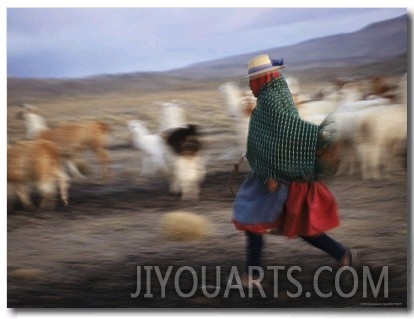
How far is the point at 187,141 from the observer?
17.1ft

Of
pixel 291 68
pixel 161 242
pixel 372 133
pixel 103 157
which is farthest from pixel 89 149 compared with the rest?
pixel 372 133

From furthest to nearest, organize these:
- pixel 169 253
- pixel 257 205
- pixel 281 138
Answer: pixel 169 253
pixel 257 205
pixel 281 138

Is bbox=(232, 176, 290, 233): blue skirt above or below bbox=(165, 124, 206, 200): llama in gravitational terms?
below

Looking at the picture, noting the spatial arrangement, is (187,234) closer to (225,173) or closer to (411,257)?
(225,173)

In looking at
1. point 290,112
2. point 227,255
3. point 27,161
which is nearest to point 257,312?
point 227,255

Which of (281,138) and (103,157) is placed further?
(103,157)

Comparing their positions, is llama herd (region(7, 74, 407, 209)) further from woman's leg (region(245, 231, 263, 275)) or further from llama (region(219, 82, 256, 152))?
woman's leg (region(245, 231, 263, 275))

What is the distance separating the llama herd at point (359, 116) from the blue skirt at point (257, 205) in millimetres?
261

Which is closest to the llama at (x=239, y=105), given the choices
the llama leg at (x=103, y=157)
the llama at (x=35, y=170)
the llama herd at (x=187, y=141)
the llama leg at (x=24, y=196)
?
the llama herd at (x=187, y=141)

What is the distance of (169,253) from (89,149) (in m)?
0.73

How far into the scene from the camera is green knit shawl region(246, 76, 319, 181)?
16.5 feet

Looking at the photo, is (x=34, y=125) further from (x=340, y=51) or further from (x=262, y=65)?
(x=340, y=51)

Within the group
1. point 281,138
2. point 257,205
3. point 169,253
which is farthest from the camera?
point 169,253

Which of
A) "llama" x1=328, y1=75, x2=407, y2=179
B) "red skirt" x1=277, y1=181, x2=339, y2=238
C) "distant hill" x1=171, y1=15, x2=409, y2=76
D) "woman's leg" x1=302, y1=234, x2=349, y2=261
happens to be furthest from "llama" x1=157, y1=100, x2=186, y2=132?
"woman's leg" x1=302, y1=234, x2=349, y2=261
